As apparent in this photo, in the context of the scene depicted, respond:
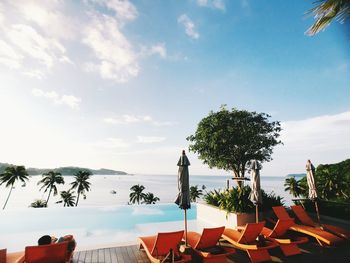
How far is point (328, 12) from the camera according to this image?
24.0 ft

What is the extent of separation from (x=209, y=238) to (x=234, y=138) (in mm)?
10441

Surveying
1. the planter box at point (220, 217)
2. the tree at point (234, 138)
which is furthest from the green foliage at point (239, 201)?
the tree at point (234, 138)

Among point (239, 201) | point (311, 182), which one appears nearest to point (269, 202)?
point (239, 201)

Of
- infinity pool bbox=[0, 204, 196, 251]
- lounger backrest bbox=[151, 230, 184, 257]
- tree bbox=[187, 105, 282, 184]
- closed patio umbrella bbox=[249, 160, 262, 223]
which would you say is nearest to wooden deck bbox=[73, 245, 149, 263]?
lounger backrest bbox=[151, 230, 184, 257]

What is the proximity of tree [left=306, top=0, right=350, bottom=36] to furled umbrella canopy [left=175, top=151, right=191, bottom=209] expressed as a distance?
6.21m

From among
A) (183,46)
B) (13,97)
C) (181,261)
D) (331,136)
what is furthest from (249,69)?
(13,97)

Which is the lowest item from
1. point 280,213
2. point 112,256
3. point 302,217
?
point 112,256

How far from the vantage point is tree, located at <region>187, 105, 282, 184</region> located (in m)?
15.8

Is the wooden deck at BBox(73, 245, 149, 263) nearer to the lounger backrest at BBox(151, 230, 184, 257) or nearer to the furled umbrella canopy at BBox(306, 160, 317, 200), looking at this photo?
the lounger backrest at BBox(151, 230, 184, 257)

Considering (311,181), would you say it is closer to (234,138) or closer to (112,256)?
(234,138)

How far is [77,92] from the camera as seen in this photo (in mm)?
13805

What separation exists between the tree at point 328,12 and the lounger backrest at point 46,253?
978 centimetres

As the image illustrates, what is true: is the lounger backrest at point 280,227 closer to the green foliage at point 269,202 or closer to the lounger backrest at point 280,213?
the lounger backrest at point 280,213

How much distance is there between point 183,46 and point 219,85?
3355 millimetres
